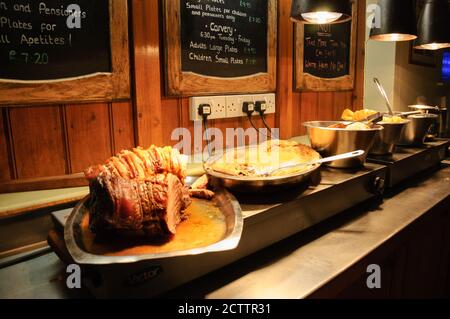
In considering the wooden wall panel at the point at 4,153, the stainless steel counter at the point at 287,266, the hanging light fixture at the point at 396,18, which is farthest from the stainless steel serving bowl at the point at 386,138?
the wooden wall panel at the point at 4,153

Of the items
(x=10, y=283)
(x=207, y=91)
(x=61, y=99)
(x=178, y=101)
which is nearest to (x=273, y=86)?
(x=207, y=91)

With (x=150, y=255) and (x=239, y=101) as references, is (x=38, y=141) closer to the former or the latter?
(x=150, y=255)

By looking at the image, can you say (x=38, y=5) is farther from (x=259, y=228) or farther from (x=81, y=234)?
(x=259, y=228)

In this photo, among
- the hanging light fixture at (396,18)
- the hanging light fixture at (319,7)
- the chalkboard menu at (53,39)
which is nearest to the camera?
the chalkboard menu at (53,39)

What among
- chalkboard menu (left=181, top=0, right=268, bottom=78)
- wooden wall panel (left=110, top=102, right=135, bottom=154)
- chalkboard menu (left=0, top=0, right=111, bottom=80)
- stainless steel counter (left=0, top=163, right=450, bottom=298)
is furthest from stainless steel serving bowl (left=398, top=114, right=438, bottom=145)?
chalkboard menu (left=0, top=0, right=111, bottom=80)

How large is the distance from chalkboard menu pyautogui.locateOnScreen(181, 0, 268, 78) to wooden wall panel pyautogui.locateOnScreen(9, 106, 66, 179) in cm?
63

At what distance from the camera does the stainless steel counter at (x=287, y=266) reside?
0.94 meters

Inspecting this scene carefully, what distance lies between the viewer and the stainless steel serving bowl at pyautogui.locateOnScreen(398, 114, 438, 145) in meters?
1.92

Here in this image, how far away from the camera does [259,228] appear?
3.42ft

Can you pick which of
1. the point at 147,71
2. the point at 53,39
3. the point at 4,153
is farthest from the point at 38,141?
the point at 147,71

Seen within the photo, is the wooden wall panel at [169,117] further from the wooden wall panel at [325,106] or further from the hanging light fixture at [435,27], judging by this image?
the hanging light fixture at [435,27]

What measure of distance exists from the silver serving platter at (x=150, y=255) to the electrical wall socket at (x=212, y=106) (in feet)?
2.41

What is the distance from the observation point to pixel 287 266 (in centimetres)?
106

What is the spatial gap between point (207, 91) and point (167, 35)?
1.10ft
